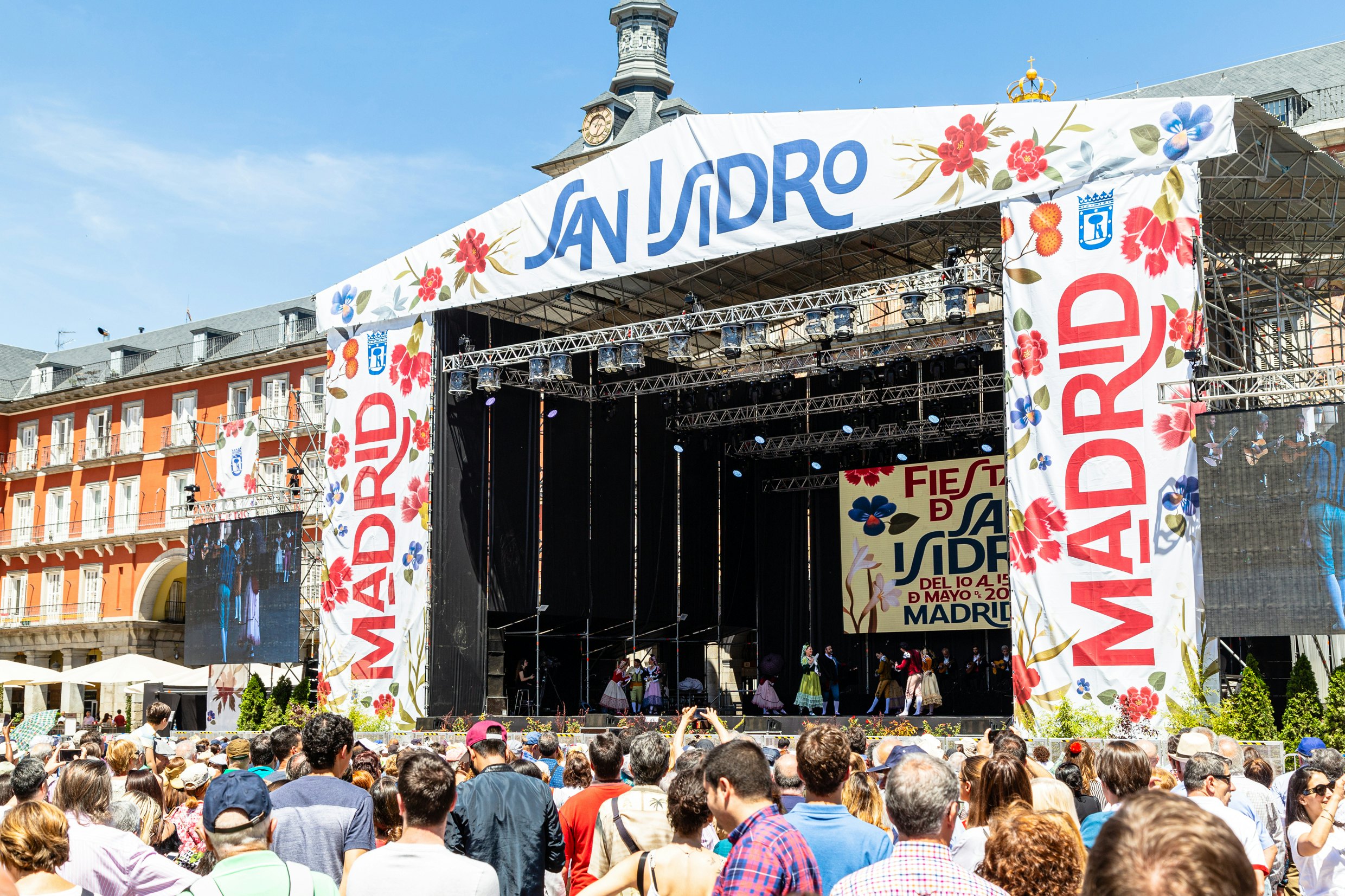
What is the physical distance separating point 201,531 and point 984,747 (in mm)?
21826

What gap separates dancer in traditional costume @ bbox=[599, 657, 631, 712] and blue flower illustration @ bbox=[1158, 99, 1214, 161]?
14.1 metres

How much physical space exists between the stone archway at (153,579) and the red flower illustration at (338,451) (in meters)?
17.4

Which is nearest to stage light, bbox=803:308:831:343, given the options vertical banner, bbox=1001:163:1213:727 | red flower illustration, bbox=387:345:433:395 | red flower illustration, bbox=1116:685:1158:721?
vertical banner, bbox=1001:163:1213:727

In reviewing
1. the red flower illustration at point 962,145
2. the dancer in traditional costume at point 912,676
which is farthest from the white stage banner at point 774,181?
the dancer in traditional costume at point 912,676

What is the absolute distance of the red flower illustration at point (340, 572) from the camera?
2355 centimetres

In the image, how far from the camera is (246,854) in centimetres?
394

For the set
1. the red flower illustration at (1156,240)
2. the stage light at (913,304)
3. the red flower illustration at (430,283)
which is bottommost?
the stage light at (913,304)

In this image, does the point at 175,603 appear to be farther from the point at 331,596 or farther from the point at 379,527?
the point at 379,527

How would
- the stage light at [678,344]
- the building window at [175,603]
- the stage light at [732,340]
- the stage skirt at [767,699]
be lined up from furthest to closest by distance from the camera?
the building window at [175,603] < the stage skirt at [767,699] < the stage light at [678,344] < the stage light at [732,340]

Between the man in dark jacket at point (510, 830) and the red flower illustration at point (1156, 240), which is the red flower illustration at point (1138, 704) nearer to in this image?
the red flower illustration at point (1156, 240)

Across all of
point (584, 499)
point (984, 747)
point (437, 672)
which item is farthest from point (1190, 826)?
point (584, 499)

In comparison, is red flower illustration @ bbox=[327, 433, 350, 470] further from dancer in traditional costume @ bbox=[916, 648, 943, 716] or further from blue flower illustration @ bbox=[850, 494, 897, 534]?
dancer in traditional costume @ bbox=[916, 648, 943, 716]

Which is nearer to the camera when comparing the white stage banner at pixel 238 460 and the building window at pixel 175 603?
the white stage banner at pixel 238 460

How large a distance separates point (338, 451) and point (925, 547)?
1130 cm
